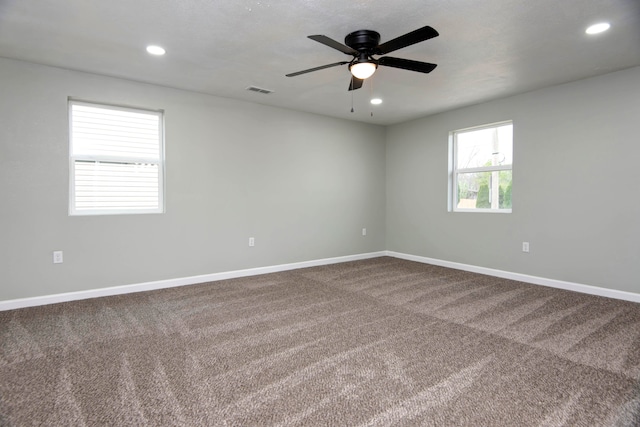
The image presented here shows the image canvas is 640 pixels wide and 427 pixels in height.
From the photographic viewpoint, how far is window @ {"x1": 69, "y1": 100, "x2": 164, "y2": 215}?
370 centimetres

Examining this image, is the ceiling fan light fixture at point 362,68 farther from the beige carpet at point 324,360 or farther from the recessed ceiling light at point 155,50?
the beige carpet at point 324,360

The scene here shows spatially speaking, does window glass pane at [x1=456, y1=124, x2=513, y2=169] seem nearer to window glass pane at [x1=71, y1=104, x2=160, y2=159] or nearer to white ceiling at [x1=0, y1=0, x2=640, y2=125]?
white ceiling at [x1=0, y1=0, x2=640, y2=125]

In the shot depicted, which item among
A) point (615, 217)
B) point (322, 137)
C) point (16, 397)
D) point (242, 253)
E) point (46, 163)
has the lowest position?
point (16, 397)

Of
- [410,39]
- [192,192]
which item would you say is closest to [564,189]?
[410,39]

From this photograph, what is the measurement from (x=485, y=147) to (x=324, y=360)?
414cm

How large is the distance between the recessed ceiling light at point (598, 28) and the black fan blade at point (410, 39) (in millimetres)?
1507

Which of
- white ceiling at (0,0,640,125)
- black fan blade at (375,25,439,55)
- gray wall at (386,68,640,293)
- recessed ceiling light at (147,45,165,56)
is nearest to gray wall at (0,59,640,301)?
gray wall at (386,68,640,293)

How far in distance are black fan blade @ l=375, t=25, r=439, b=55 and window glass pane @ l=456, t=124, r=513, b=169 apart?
304 centimetres

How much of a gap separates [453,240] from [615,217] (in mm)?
2033

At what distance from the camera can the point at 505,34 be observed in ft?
9.12

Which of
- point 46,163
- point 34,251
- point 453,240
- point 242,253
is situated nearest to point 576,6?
point 453,240

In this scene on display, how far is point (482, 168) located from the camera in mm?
5012

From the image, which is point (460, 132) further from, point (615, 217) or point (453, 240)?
point (615, 217)

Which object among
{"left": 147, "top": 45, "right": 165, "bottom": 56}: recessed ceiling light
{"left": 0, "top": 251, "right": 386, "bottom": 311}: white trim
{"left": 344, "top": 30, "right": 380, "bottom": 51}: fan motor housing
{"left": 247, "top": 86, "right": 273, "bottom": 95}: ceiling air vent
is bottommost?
{"left": 0, "top": 251, "right": 386, "bottom": 311}: white trim
